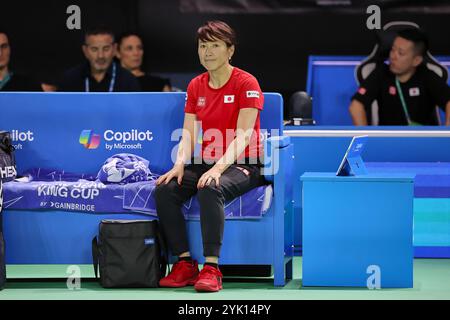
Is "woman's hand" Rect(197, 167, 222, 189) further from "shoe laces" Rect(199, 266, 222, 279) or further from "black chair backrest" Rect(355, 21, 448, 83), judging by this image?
"black chair backrest" Rect(355, 21, 448, 83)

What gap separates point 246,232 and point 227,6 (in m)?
3.42

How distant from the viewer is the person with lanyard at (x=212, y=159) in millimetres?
6355

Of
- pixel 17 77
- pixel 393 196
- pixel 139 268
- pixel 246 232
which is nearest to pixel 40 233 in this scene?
pixel 139 268

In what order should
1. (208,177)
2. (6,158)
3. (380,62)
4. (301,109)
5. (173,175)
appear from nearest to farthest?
(208,177) → (173,175) → (6,158) → (301,109) → (380,62)

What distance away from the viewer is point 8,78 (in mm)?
8781

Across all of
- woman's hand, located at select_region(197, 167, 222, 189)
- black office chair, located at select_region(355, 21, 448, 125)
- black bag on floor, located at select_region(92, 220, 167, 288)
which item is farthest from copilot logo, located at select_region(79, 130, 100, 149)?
black office chair, located at select_region(355, 21, 448, 125)

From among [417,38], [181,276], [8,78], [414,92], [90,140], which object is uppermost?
[417,38]

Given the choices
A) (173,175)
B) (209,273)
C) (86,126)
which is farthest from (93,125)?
(209,273)

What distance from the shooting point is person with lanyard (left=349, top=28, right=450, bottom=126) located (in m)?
8.88

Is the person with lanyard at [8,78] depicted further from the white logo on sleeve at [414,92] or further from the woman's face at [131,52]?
the white logo on sleeve at [414,92]

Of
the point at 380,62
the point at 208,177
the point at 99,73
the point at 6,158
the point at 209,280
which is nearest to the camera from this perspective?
the point at 209,280

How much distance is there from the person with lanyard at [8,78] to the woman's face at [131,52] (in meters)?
0.71

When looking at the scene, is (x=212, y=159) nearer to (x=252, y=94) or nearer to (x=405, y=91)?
(x=252, y=94)

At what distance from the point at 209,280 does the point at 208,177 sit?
0.51m
